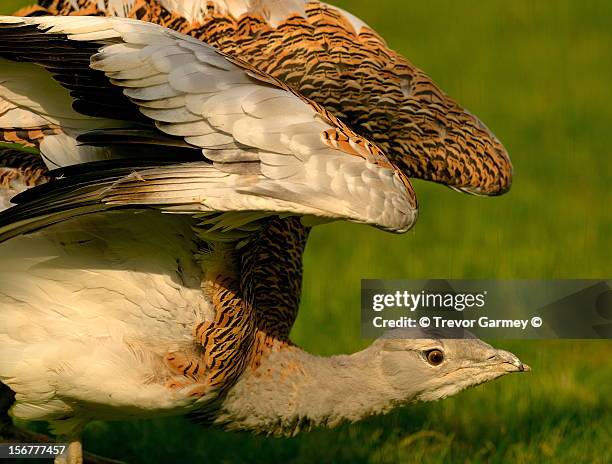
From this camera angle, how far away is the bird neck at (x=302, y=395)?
14.2ft

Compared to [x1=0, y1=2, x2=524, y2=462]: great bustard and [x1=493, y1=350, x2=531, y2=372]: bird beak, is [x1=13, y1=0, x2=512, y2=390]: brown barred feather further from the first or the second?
[x1=493, y1=350, x2=531, y2=372]: bird beak

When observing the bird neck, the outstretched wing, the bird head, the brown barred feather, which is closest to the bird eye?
the bird head

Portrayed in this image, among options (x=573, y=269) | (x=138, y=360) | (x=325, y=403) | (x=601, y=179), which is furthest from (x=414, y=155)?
(x=601, y=179)

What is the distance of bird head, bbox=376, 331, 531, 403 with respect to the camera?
14.2ft

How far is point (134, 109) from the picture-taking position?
142 inches

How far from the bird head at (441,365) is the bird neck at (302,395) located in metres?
0.05

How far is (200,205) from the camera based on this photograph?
349 cm

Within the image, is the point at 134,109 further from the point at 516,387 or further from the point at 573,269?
the point at 573,269

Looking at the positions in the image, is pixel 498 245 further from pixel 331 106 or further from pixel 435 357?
pixel 435 357

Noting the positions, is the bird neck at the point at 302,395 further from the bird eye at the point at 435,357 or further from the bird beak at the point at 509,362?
the bird beak at the point at 509,362

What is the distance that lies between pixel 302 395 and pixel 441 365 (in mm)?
464

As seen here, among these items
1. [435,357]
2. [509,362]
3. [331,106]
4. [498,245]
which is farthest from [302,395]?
[498,245]

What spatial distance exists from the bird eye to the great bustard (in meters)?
0.02

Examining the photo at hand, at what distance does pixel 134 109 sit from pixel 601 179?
5822mm
